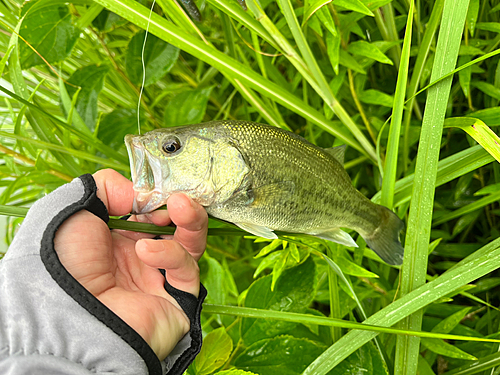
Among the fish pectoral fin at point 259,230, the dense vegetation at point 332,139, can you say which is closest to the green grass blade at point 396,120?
the dense vegetation at point 332,139

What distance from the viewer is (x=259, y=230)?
2.19ft

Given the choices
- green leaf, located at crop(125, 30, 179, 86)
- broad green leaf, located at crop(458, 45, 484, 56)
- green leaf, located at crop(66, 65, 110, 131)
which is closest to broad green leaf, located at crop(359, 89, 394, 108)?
broad green leaf, located at crop(458, 45, 484, 56)

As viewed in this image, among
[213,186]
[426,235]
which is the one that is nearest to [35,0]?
[213,186]

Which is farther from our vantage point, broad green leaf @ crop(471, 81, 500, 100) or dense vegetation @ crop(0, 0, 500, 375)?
broad green leaf @ crop(471, 81, 500, 100)

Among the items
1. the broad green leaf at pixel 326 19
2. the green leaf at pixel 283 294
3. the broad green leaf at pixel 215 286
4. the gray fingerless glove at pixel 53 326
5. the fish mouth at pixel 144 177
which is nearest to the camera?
the gray fingerless glove at pixel 53 326

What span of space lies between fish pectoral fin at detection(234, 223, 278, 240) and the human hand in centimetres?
7

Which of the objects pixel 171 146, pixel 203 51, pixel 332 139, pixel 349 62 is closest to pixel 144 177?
pixel 171 146

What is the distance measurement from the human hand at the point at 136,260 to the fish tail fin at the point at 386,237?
43 cm

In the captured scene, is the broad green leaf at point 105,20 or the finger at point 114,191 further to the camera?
the broad green leaf at point 105,20

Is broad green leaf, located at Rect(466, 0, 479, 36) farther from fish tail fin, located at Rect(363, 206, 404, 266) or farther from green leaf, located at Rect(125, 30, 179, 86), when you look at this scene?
green leaf, located at Rect(125, 30, 179, 86)

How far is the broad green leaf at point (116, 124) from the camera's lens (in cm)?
112

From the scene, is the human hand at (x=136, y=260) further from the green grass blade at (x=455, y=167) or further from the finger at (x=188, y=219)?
the green grass blade at (x=455, y=167)

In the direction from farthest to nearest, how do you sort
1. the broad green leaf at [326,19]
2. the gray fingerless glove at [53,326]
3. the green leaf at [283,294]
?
the green leaf at [283,294] < the broad green leaf at [326,19] < the gray fingerless glove at [53,326]

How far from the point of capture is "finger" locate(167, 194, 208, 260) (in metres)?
0.59
